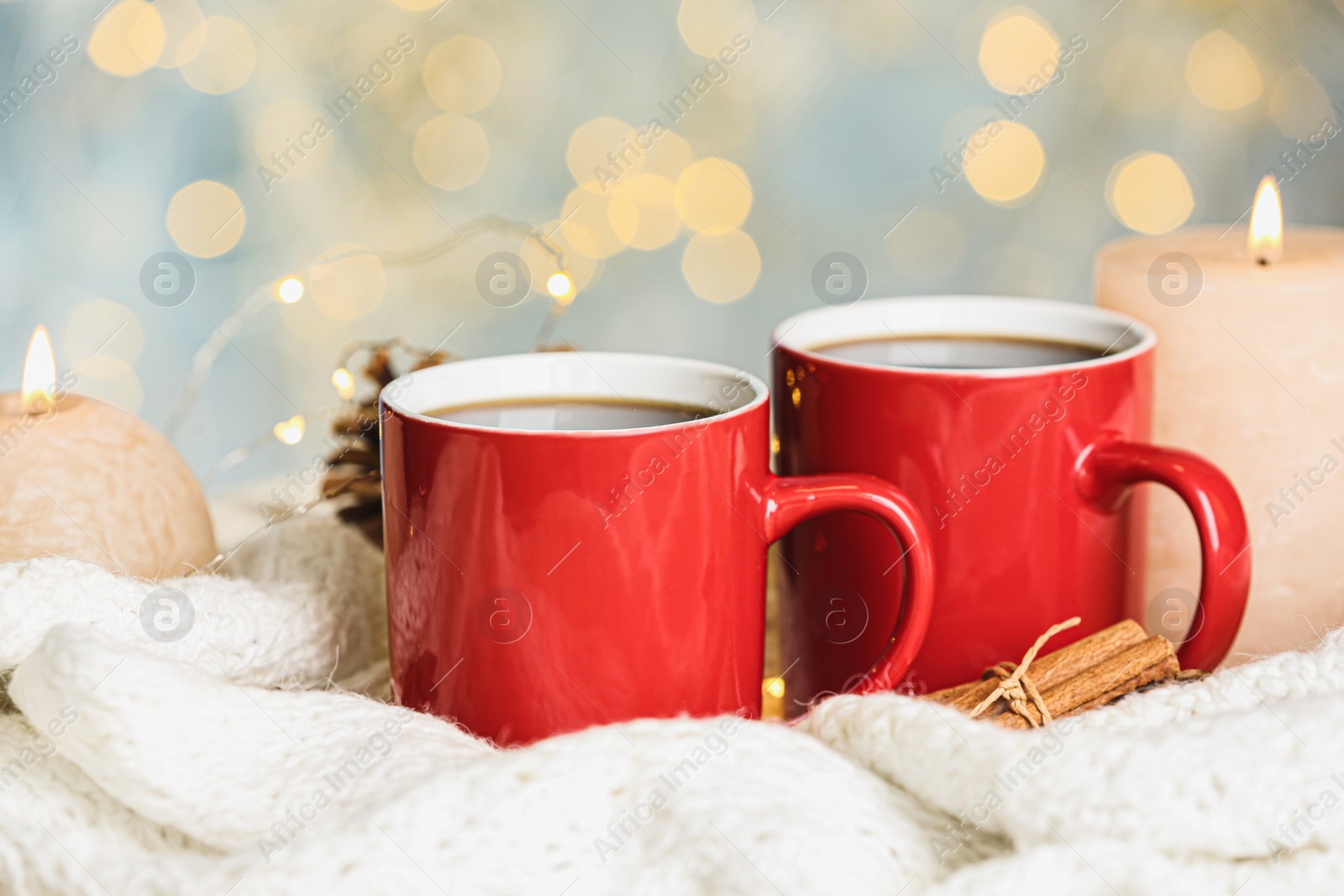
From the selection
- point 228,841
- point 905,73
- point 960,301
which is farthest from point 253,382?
point 228,841

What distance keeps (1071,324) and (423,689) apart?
1.18 ft

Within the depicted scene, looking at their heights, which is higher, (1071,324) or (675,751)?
(1071,324)

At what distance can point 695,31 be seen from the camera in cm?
118

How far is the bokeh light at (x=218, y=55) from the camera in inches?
44.6

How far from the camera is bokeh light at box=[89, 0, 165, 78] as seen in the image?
3.63 ft

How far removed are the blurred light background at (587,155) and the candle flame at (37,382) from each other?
0.56 metres

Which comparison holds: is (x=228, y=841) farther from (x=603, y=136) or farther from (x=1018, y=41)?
(x=1018, y=41)

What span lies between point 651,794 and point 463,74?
0.90 m

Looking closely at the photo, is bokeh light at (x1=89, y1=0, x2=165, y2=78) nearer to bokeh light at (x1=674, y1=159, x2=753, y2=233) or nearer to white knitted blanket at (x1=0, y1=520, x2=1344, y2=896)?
bokeh light at (x1=674, y1=159, x2=753, y2=233)

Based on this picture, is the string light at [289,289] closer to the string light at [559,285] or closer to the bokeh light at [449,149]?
the string light at [559,285]

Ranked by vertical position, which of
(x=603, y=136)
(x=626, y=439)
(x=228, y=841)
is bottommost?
(x=228, y=841)

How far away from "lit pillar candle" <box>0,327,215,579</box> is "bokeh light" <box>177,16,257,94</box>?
592 millimetres

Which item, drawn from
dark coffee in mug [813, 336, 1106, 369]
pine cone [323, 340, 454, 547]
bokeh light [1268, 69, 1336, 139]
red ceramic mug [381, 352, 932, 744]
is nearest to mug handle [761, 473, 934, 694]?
red ceramic mug [381, 352, 932, 744]

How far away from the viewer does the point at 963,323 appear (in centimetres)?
70
